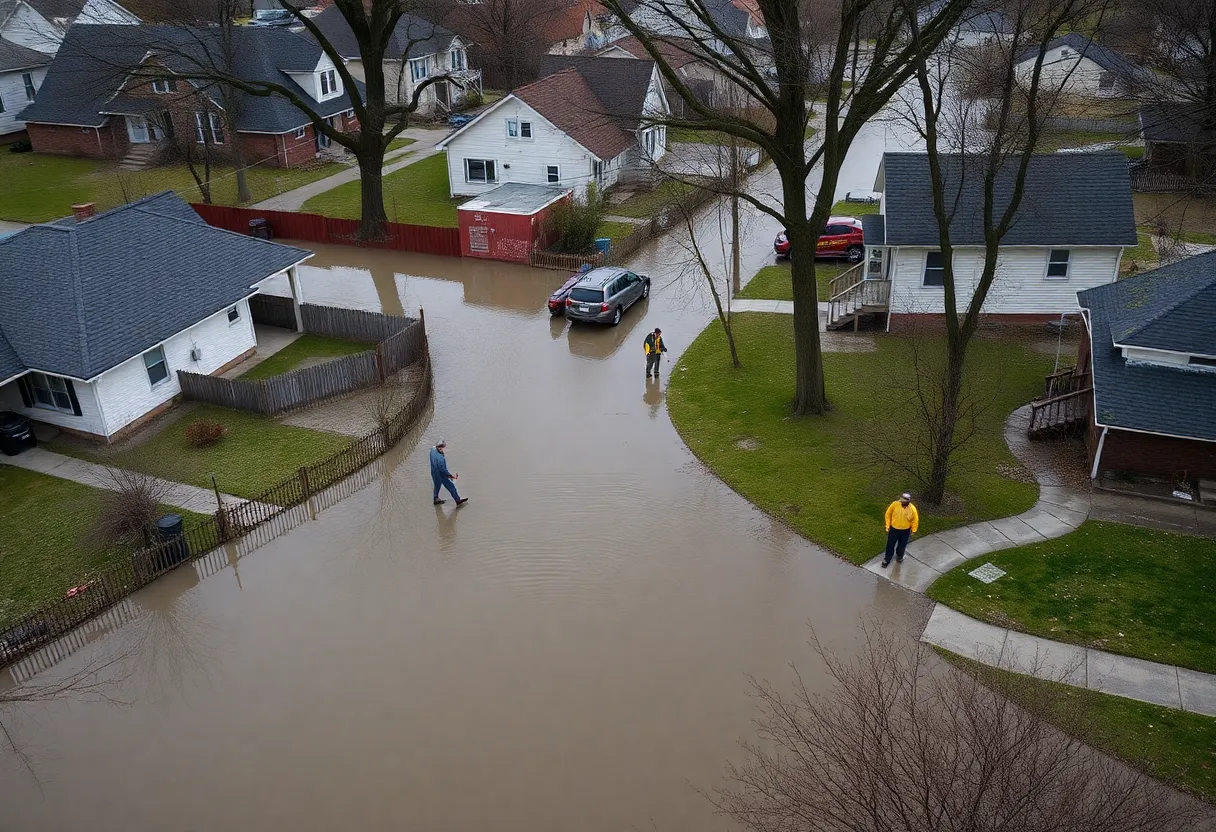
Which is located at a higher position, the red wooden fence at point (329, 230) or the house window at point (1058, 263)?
the red wooden fence at point (329, 230)

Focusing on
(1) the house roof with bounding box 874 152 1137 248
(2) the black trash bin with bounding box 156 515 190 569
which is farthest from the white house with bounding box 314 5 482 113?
(2) the black trash bin with bounding box 156 515 190 569

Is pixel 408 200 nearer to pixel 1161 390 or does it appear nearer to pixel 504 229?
pixel 504 229

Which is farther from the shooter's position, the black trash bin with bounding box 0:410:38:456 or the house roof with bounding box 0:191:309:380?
the house roof with bounding box 0:191:309:380

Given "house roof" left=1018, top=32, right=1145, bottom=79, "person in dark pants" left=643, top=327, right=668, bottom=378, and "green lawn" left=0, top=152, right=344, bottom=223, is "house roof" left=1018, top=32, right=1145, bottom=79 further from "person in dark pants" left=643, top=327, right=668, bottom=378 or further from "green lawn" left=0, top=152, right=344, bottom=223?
"green lawn" left=0, top=152, right=344, bottom=223

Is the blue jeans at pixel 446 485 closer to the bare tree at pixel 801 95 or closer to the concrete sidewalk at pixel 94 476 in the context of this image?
the concrete sidewalk at pixel 94 476

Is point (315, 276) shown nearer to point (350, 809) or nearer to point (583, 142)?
point (583, 142)

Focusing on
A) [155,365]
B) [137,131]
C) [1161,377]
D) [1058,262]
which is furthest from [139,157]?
[1161,377]

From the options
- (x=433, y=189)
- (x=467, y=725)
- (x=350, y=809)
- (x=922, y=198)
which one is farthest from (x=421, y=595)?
(x=433, y=189)

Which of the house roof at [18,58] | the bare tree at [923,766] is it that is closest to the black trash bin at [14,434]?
the bare tree at [923,766]
